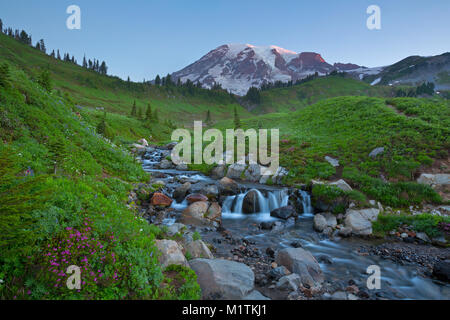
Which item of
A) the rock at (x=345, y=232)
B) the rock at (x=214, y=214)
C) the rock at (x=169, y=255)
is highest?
the rock at (x=169, y=255)

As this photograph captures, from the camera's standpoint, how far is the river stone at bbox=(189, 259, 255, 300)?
6156 mm

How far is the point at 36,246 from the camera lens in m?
4.81

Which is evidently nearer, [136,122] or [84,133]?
[84,133]

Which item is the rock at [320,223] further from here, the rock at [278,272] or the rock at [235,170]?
the rock at [235,170]

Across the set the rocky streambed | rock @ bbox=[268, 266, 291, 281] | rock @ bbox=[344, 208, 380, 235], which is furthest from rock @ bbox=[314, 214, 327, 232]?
rock @ bbox=[268, 266, 291, 281]

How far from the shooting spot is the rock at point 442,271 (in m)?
8.57

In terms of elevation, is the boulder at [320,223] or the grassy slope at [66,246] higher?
the grassy slope at [66,246]

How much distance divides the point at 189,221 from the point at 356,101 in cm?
3846

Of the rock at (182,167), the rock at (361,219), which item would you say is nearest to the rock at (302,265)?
the rock at (361,219)

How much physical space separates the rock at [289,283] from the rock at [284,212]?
765cm

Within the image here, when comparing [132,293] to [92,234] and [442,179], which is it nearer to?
[92,234]

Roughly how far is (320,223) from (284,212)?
2.60 metres

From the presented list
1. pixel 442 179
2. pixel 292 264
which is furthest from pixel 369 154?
pixel 292 264

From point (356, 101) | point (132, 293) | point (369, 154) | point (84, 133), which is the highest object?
point (356, 101)
